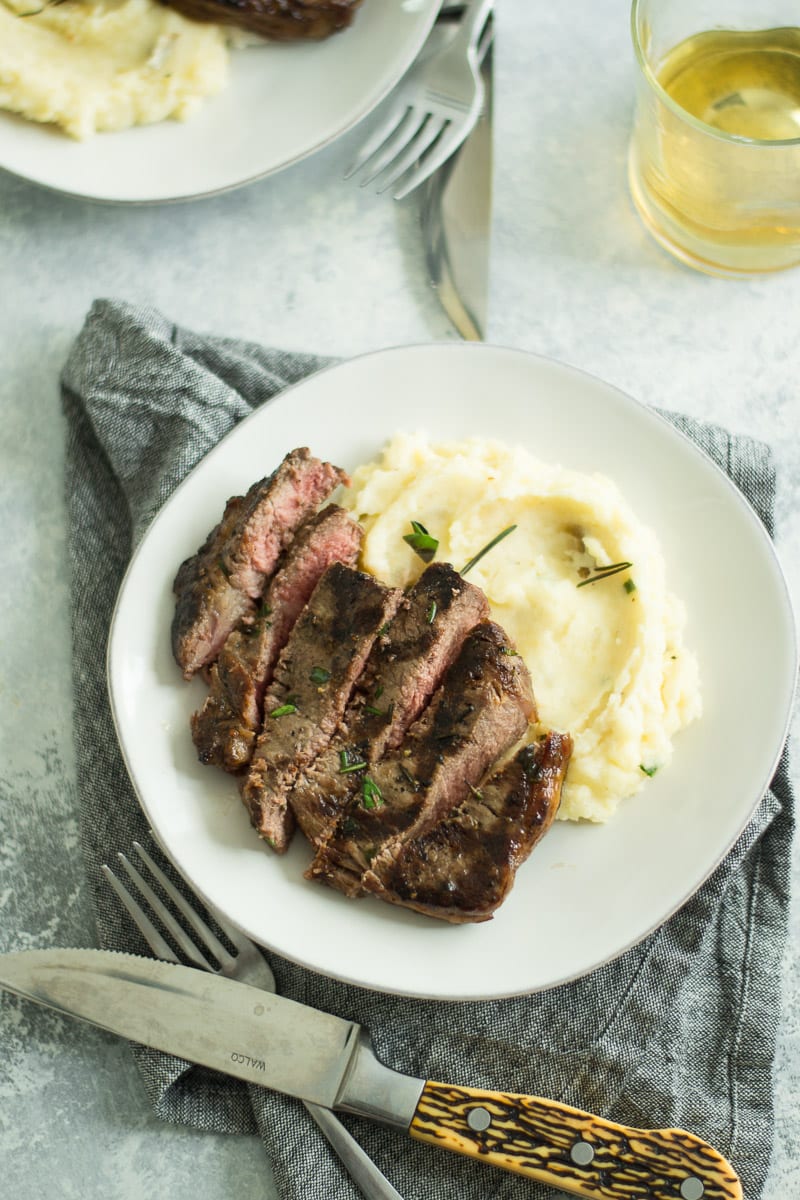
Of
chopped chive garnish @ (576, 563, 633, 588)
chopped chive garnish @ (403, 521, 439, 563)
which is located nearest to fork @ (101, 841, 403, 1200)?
chopped chive garnish @ (403, 521, 439, 563)

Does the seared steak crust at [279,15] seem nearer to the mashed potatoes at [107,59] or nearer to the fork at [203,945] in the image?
the mashed potatoes at [107,59]

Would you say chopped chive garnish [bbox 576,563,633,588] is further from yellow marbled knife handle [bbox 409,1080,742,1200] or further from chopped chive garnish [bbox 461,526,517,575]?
yellow marbled knife handle [bbox 409,1080,742,1200]

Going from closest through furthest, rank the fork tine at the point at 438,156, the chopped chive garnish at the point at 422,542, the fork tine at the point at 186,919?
1. the fork tine at the point at 186,919
2. the chopped chive garnish at the point at 422,542
3. the fork tine at the point at 438,156

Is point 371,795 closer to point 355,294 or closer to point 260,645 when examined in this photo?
point 260,645

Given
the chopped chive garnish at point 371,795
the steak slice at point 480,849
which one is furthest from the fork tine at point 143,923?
the chopped chive garnish at point 371,795

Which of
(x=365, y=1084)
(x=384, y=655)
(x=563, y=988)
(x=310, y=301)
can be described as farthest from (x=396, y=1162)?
(x=310, y=301)

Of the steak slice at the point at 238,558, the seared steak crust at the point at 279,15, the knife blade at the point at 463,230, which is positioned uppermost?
the seared steak crust at the point at 279,15

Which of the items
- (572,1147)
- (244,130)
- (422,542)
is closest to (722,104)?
(244,130)
